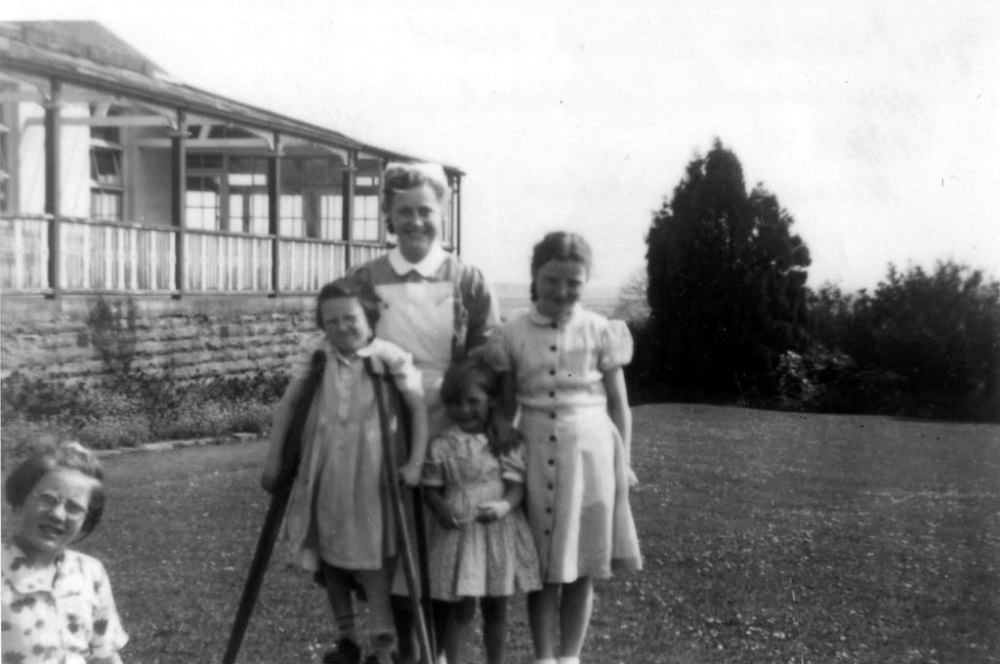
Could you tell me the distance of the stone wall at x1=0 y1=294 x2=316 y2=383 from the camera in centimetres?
994

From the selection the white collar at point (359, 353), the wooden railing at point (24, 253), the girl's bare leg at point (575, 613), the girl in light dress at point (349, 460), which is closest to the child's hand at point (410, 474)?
the girl in light dress at point (349, 460)

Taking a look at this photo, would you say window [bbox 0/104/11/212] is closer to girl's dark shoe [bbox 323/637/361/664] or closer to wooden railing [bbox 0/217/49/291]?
wooden railing [bbox 0/217/49/291]

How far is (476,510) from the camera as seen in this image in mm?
3500

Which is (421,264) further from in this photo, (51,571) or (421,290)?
(51,571)

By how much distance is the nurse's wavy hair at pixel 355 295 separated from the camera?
3.44 m

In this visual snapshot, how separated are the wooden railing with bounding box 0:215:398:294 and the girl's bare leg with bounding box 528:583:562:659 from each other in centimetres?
717

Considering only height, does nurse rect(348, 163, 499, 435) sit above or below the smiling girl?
above

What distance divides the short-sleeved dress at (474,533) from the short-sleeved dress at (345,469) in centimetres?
15

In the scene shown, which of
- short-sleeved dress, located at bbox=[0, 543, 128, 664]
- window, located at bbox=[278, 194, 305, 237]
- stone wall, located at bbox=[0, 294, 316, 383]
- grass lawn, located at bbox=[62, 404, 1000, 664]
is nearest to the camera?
short-sleeved dress, located at bbox=[0, 543, 128, 664]

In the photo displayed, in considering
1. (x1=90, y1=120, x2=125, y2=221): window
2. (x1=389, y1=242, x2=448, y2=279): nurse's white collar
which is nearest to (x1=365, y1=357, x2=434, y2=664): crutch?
(x1=389, y1=242, x2=448, y2=279): nurse's white collar

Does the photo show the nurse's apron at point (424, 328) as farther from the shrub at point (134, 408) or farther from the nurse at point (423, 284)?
the shrub at point (134, 408)

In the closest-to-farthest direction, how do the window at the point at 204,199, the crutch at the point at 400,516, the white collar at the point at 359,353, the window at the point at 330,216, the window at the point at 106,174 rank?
the crutch at the point at 400,516 < the white collar at the point at 359,353 < the window at the point at 106,174 < the window at the point at 204,199 < the window at the point at 330,216

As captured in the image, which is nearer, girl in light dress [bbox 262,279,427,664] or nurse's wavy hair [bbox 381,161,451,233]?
girl in light dress [bbox 262,279,427,664]

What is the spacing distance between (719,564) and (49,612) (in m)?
5.35
